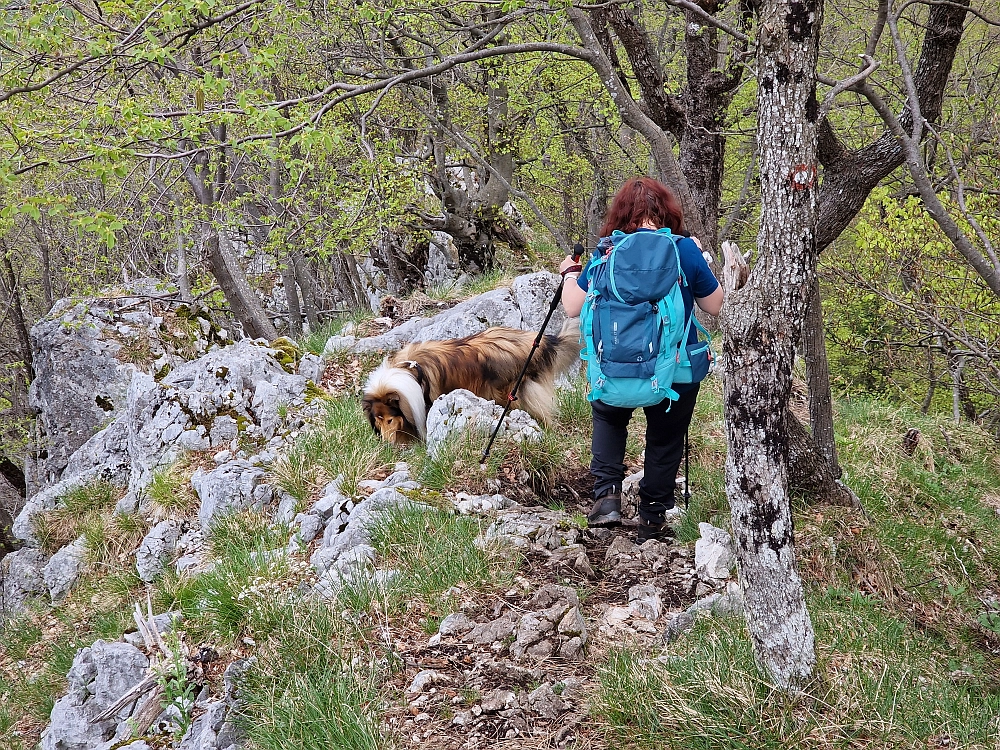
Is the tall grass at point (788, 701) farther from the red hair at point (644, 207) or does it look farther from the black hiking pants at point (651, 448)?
the red hair at point (644, 207)

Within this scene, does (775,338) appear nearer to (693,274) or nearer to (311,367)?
(693,274)

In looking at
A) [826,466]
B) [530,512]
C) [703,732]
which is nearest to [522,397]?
[530,512]

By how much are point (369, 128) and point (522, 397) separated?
7.12m

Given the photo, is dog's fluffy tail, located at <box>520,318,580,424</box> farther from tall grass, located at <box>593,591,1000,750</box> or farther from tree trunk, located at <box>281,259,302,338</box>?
tree trunk, located at <box>281,259,302,338</box>

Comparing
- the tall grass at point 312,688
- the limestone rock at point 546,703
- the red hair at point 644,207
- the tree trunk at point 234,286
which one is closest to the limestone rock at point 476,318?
the tree trunk at point 234,286

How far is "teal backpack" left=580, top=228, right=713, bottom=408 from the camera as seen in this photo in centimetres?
353

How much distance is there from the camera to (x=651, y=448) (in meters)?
4.13

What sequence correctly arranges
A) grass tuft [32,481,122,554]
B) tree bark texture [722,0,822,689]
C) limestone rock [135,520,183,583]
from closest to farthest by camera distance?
tree bark texture [722,0,822,689] → limestone rock [135,520,183,583] → grass tuft [32,481,122,554]

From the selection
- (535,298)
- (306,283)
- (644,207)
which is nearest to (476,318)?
(535,298)

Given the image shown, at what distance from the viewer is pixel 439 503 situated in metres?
4.68

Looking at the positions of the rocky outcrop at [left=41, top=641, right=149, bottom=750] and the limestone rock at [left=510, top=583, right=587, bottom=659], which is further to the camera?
the rocky outcrop at [left=41, top=641, right=149, bottom=750]

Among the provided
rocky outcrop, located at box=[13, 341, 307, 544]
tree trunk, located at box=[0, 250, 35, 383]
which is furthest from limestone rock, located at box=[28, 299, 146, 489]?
tree trunk, located at box=[0, 250, 35, 383]

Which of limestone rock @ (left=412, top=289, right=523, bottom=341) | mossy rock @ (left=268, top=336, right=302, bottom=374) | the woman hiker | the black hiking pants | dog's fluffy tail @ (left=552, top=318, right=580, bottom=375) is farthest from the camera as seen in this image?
limestone rock @ (left=412, top=289, right=523, bottom=341)

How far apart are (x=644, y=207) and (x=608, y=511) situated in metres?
1.80
